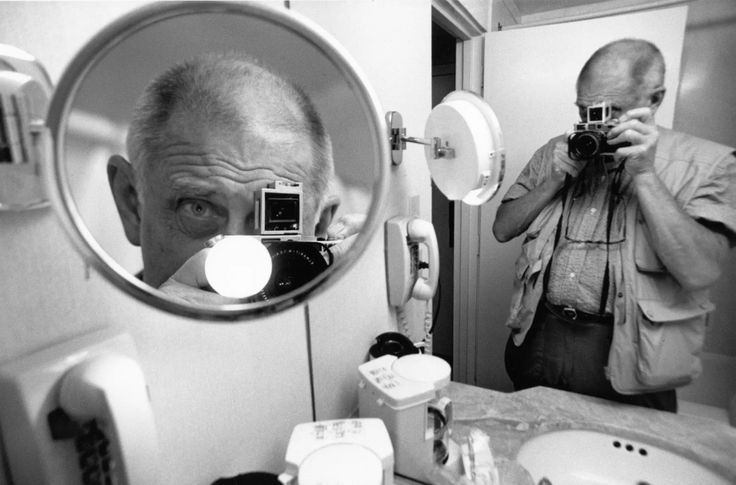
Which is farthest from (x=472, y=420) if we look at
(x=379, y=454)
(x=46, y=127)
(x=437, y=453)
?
(x=46, y=127)

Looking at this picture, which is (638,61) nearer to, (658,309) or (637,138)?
(637,138)

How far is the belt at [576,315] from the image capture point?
1139 mm

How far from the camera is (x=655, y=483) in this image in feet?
2.57

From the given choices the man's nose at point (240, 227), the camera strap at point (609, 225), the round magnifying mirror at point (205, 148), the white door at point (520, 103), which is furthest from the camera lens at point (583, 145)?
the man's nose at point (240, 227)

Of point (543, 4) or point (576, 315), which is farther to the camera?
point (543, 4)

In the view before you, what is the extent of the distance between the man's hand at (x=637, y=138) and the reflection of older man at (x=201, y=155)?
1.04 metres

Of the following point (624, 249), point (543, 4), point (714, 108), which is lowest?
point (624, 249)

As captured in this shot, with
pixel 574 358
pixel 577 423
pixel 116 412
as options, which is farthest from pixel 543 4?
pixel 116 412

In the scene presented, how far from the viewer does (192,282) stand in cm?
30

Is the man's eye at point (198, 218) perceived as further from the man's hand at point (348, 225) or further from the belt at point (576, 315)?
the belt at point (576, 315)

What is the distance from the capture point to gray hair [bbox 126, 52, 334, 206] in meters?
0.27

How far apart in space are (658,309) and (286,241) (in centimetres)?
116

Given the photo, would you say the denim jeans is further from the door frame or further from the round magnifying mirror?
the round magnifying mirror

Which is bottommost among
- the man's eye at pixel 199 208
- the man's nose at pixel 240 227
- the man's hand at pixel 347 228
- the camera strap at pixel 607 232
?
the camera strap at pixel 607 232
